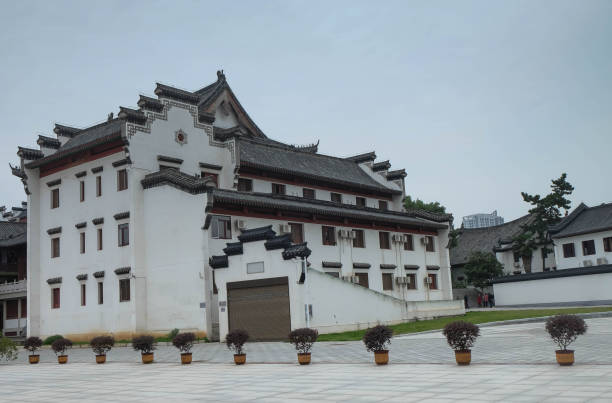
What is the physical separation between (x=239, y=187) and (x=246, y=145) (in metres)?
4.46

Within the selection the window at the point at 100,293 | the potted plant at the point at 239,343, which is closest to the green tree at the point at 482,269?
the window at the point at 100,293

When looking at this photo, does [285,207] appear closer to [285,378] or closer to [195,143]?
[195,143]

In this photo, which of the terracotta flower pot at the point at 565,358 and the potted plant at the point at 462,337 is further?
the potted plant at the point at 462,337

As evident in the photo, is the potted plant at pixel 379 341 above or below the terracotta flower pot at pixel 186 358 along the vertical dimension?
above

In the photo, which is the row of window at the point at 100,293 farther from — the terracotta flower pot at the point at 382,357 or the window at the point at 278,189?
the terracotta flower pot at the point at 382,357

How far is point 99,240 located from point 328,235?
13022 millimetres

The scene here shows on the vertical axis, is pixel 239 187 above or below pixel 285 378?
above

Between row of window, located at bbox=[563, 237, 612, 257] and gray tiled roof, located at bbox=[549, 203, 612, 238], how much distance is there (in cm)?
101

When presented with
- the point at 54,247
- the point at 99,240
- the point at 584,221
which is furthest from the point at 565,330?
the point at 584,221

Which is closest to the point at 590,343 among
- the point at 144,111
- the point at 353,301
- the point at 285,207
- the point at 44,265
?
the point at 353,301

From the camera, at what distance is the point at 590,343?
1797 cm

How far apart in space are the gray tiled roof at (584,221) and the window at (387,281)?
21.4m

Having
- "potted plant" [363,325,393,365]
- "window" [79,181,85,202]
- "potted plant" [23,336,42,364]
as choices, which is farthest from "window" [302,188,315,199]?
"potted plant" [363,325,393,365]

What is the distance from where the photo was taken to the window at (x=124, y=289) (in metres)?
33.9
